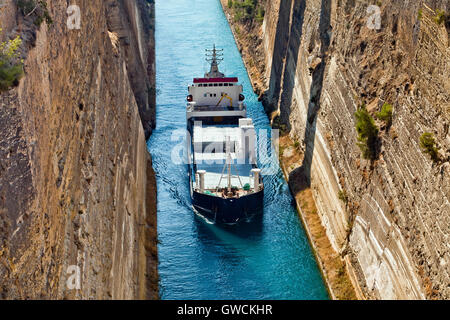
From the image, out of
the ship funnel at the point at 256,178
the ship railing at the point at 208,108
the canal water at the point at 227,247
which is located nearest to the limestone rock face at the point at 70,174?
the canal water at the point at 227,247

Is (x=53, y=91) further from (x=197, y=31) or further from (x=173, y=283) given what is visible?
(x=197, y=31)

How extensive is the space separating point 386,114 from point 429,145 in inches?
183

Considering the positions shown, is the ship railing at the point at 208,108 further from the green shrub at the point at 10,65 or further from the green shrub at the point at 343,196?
the green shrub at the point at 10,65

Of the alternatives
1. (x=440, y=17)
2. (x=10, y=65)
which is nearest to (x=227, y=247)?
(x=440, y=17)

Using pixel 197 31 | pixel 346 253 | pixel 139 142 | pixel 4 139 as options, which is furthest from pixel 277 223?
pixel 197 31

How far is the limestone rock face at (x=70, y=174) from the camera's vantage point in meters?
12.9

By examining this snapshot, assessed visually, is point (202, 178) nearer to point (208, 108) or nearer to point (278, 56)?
point (208, 108)

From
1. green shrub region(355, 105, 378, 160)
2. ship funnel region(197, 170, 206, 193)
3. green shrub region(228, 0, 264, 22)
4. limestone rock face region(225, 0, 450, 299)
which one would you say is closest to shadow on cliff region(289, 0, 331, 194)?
limestone rock face region(225, 0, 450, 299)

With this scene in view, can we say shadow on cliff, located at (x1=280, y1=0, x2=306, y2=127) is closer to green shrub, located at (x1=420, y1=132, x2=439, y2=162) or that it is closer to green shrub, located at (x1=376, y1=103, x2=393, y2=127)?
green shrub, located at (x1=376, y1=103, x2=393, y2=127)

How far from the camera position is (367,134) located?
26.1 m

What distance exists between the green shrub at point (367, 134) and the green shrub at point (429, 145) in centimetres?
516

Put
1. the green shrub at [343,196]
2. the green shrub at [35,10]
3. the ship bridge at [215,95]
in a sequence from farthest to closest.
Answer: the ship bridge at [215,95]
the green shrub at [343,196]
the green shrub at [35,10]

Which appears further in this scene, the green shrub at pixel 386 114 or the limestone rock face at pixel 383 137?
the green shrub at pixel 386 114

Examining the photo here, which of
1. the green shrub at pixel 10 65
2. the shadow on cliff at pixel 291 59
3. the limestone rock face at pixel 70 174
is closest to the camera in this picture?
the limestone rock face at pixel 70 174
